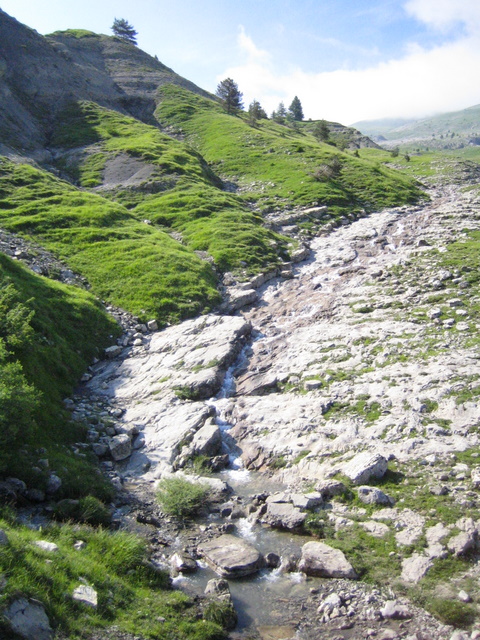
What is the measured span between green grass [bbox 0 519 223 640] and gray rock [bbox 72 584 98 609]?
4.1 inches

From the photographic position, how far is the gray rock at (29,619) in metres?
8.89

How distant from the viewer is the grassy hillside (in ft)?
204

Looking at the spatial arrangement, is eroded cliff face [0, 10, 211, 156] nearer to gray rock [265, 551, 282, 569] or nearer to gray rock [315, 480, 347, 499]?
gray rock [315, 480, 347, 499]

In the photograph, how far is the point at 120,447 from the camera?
67.1 ft

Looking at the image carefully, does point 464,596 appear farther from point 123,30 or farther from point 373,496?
point 123,30

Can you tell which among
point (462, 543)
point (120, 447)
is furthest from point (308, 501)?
point (120, 447)

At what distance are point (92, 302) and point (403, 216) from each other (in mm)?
37003

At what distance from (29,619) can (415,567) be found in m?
9.76

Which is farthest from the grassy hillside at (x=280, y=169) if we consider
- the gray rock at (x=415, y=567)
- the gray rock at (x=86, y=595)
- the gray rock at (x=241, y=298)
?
the gray rock at (x=86, y=595)

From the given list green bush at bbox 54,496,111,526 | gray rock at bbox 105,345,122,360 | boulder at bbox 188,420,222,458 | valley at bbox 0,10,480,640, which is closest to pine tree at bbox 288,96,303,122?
valley at bbox 0,10,480,640

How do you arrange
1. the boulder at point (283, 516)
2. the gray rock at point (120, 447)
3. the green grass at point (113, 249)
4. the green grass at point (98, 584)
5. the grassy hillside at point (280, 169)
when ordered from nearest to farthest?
the green grass at point (98, 584) < the boulder at point (283, 516) < the gray rock at point (120, 447) < the green grass at point (113, 249) < the grassy hillside at point (280, 169)

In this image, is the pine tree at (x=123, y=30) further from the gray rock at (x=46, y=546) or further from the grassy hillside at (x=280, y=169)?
the gray rock at (x=46, y=546)

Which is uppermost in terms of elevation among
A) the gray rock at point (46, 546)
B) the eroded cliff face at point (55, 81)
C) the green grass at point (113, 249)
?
the eroded cliff face at point (55, 81)

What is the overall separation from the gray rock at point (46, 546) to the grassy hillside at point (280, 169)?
52308 millimetres
